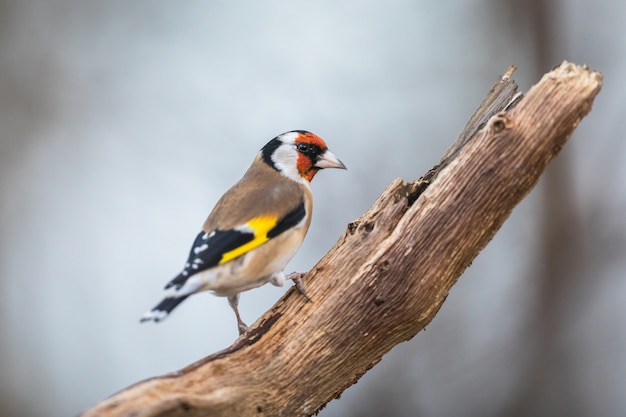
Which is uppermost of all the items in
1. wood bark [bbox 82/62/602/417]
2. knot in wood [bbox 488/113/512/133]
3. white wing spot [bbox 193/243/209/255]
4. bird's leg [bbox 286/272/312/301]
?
white wing spot [bbox 193/243/209/255]

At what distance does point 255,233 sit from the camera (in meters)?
2.66

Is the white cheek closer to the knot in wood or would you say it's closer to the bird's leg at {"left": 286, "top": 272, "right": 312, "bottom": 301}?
the bird's leg at {"left": 286, "top": 272, "right": 312, "bottom": 301}

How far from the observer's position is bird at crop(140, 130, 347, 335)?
249cm

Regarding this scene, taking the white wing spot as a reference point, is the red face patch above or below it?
above

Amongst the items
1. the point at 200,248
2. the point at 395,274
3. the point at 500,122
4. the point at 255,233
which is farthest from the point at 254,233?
the point at 500,122

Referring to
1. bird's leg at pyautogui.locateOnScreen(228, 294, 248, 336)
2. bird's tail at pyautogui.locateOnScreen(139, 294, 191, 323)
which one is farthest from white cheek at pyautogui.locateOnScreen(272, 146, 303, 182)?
bird's tail at pyautogui.locateOnScreen(139, 294, 191, 323)

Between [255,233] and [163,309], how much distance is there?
1.51 feet

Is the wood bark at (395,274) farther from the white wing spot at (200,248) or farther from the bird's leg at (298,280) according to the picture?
the white wing spot at (200,248)

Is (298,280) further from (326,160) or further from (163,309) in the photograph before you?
(326,160)

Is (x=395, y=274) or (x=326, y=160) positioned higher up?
(x=326, y=160)

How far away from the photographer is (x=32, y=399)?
196 inches

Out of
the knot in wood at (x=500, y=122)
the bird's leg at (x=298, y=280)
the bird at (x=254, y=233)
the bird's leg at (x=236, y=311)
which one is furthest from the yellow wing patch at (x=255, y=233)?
the knot in wood at (x=500, y=122)

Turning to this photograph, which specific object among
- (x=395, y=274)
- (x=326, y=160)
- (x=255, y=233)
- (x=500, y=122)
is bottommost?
(x=395, y=274)

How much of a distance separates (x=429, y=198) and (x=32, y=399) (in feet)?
11.3
